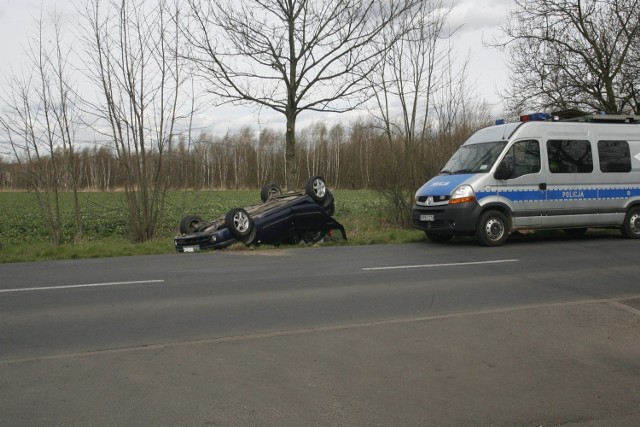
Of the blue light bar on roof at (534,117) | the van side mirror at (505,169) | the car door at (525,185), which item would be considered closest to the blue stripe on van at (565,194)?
the car door at (525,185)

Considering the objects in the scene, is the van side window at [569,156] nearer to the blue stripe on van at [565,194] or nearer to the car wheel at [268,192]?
the blue stripe on van at [565,194]

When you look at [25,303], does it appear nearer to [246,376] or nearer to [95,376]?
[95,376]

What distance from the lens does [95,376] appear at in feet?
16.4

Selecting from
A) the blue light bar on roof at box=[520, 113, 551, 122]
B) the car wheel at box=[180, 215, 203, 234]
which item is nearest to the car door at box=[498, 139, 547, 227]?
the blue light bar on roof at box=[520, 113, 551, 122]

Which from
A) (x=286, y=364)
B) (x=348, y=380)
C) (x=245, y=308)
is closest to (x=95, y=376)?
(x=286, y=364)

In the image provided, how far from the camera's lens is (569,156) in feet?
47.8

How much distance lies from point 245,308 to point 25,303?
2855 mm

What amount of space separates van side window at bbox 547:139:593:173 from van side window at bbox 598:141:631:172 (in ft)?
1.28

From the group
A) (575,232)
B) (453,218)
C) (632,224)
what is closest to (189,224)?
(453,218)

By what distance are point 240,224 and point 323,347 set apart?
8190 mm

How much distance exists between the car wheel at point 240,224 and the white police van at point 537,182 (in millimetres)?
3800

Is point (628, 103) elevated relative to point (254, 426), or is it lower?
elevated

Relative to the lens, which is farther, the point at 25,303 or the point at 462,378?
the point at 25,303

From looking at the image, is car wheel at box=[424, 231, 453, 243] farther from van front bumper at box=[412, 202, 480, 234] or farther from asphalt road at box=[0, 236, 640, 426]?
asphalt road at box=[0, 236, 640, 426]
